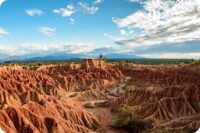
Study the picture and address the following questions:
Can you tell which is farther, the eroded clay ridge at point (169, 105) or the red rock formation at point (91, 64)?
the red rock formation at point (91, 64)

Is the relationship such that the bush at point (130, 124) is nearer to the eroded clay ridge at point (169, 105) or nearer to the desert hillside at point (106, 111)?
the desert hillside at point (106, 111)

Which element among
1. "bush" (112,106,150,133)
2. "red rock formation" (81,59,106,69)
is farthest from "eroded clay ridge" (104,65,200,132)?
"red rock formation" (81,59,106,69)

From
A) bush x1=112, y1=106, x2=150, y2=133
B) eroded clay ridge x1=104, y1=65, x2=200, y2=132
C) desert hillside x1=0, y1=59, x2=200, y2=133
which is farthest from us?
eroded clay ridge x1=104, y1=65, x2=200, y2=132

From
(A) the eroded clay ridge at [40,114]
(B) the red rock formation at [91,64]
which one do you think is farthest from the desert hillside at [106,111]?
(B) the red rock formation at [91,64]

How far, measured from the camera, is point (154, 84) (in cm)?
4591

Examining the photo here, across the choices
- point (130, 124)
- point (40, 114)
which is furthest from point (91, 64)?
point (40, 114)

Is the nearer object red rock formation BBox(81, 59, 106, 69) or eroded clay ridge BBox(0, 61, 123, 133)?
eroded clay ridge BBox(0, 61, 123, 133)

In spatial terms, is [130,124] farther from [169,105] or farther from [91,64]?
[91,64]

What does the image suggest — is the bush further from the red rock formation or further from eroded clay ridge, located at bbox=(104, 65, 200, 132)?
the red rock formation

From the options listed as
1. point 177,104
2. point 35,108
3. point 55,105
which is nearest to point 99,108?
point 177,104

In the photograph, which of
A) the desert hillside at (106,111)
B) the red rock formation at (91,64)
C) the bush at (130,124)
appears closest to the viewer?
the desert hillside at (106,111)

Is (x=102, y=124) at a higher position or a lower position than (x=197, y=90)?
lower

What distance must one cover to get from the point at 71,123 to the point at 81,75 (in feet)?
111

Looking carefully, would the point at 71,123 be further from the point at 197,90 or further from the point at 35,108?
the point at 197,90
